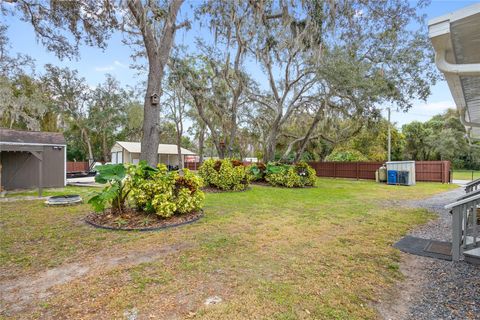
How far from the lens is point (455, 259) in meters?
3.02

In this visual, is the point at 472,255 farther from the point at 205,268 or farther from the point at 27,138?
the point at 27,138

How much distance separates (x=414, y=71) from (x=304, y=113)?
532 centimetres

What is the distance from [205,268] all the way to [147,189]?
2.51 m

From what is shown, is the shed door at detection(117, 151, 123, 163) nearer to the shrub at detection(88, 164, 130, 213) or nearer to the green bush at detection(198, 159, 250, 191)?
the green bush at detection(198, 159, 250, 191)

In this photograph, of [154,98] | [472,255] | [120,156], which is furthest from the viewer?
[120,156]

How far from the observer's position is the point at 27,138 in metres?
9.77

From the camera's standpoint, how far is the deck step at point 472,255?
2.91m

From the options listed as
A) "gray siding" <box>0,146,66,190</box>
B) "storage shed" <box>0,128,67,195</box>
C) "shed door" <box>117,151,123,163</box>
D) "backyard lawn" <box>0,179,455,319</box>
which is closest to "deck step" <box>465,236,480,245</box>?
"backyard lawn" <box>0,179,455,319</box>

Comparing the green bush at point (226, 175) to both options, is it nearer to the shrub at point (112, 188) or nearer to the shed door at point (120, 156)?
the shrub at point (112, 188)

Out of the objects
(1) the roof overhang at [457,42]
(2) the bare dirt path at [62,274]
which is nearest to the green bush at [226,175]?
(2) the bare dirt path at [62,274]

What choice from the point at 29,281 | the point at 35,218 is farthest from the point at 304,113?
the point at 29,281

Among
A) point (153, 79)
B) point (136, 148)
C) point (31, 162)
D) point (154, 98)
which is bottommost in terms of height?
point (31, 162)

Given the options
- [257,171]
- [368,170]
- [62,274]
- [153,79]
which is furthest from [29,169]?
[368,170]

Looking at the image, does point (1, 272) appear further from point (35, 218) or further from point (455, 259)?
point (455, 259)
